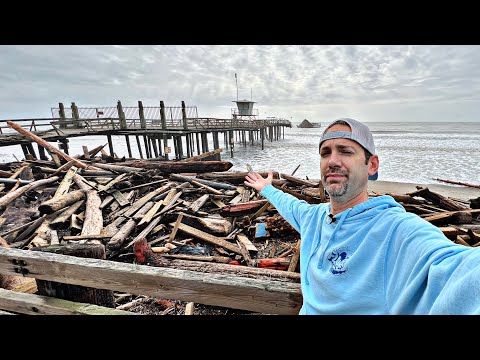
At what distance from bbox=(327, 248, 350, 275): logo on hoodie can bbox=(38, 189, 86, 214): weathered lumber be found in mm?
7578

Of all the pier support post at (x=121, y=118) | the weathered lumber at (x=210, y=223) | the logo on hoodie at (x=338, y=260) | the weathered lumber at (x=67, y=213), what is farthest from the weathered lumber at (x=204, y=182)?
the pier support post at (x=121, y=118)

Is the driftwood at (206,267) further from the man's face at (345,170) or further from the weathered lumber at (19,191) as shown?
the weathered lumber at (19,191)

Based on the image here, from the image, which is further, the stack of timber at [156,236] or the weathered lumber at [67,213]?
the weathered lumber at [67,213]

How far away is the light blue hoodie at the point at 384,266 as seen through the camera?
3.04ft

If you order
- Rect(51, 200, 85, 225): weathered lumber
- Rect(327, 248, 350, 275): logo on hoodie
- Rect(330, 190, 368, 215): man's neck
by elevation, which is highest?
Rect(330, 190, 368, 215): man's neck

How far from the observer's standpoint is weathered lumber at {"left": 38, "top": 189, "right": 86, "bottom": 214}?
21.2ft

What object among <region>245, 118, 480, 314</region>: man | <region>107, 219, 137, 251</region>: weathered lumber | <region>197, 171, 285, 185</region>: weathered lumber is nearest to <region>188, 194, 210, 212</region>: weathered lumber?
<region>107, 219, 137, 251</region>: weathered lumber

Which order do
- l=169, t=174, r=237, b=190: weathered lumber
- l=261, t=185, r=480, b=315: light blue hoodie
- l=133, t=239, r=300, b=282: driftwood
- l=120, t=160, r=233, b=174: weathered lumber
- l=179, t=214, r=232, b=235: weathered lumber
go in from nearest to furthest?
l=261, t=185, r=480, b=315: light blue hoodie < l=133, t=239, r=300, b=282: driftwood < l=179, t=214, r=232, b=235: weathered lumber < l=169, t=174, r=237, b=190: weathered lumber < l=120, t=160, r=233, b=174: weathered lumber

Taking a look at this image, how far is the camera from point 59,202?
22.4 ft

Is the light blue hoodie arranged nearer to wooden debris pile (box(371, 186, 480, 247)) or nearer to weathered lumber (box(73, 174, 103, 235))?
wooden debris pile (box(371, 186, 480, 247))
